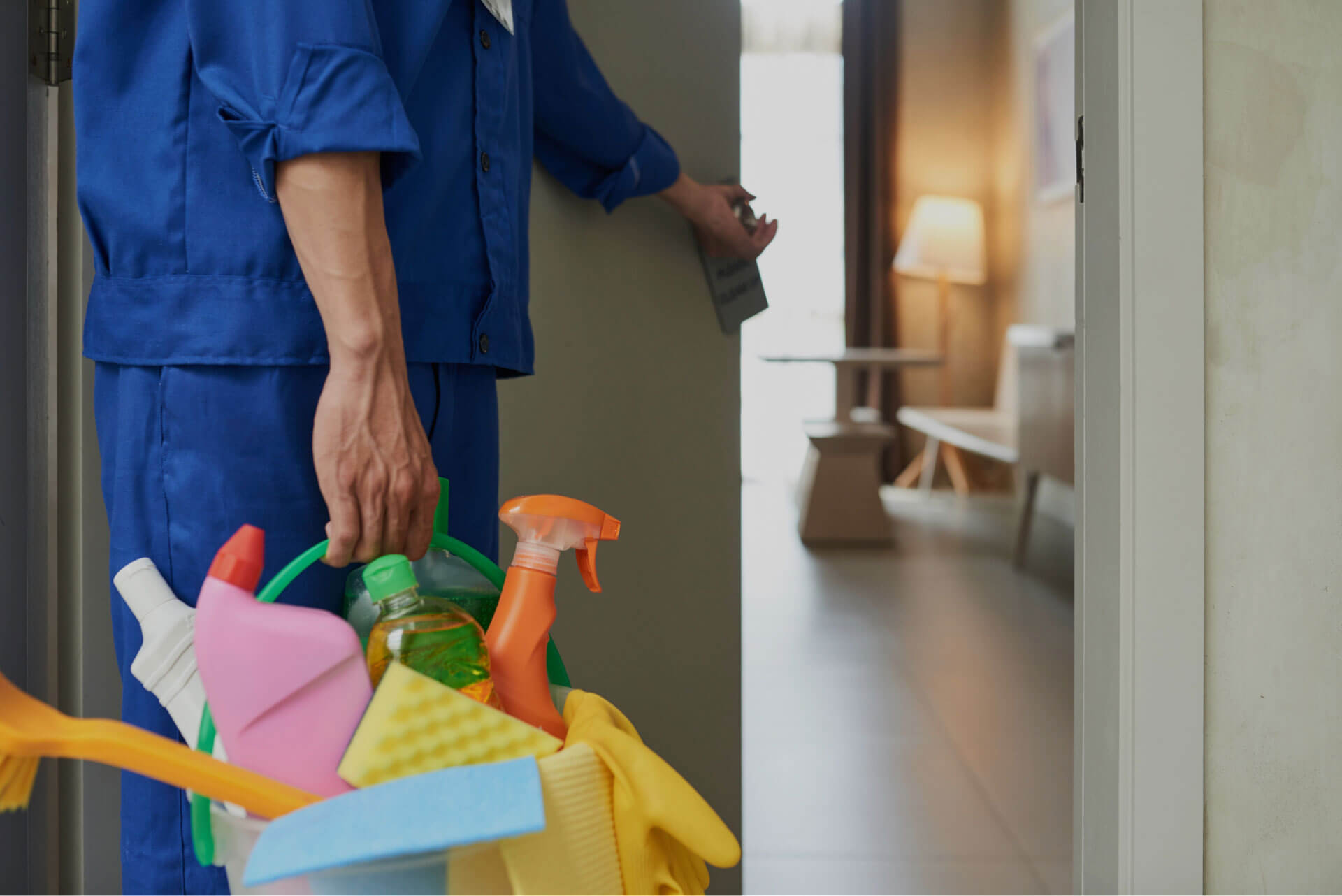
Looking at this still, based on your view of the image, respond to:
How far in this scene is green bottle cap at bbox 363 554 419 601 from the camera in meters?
0.50

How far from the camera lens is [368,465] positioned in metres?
0.58

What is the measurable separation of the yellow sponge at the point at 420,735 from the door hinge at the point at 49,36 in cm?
87

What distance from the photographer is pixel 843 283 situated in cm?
620

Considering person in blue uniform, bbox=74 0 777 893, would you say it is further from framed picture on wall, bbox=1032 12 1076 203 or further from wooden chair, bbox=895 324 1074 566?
framed picture on wall, bbox=1032 12 1076 203

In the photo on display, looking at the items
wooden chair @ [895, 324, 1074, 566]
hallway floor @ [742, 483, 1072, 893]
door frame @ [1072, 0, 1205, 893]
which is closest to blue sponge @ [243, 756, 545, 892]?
door frame @ [1072, 0, 1205, 893]

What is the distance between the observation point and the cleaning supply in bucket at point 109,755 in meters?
0.40

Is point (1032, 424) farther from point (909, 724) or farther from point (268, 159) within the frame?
point (268, 159)

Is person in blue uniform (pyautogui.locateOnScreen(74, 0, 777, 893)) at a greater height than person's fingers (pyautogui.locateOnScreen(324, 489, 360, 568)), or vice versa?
person in blue uniform (pyautogui.locateOnScreen(74, 0, 777, 893))

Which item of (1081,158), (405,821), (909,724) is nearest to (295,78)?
(405,821)

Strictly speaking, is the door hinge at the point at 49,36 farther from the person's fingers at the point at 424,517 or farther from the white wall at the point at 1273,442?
the white wall at the point at 1273,442

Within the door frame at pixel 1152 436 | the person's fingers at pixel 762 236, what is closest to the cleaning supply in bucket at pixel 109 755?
the door frame at pixel 1152 436

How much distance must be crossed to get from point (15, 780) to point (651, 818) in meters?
0.26

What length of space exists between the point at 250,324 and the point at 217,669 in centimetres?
26

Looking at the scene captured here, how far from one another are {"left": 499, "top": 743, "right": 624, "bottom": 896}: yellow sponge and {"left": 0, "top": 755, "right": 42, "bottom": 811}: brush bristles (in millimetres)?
179
